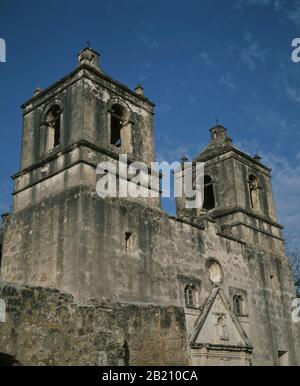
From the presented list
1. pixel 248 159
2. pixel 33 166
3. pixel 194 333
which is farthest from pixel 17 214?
pixel 248 159

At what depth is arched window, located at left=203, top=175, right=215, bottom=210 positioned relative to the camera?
24.5m

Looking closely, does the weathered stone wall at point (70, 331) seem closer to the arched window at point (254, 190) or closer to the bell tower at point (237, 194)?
the bell tower at point (237, 194)

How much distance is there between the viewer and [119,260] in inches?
607

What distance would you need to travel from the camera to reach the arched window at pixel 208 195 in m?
24.5

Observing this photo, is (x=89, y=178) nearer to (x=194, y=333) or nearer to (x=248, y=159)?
(x=194, y=333)

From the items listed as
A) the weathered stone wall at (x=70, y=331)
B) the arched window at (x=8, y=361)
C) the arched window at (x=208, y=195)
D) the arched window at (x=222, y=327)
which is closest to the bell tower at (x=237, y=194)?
the arched window at (x=208, y=195)

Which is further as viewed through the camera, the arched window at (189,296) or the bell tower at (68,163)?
the arched window at (189,296)

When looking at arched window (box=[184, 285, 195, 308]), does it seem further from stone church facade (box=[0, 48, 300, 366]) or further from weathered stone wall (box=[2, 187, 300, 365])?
weathered stone wall (box=[2, 187, 300, 365])

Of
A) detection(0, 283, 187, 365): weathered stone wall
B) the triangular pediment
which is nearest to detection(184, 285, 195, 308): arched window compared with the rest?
the triangular pediment

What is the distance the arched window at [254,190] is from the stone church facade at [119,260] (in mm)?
340

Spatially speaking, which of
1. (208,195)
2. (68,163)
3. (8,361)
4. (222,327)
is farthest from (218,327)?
(8,361)

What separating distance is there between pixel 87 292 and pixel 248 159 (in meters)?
13.5

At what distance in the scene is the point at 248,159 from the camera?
24.7 m

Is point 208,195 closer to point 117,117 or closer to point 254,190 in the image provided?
point 254,190
